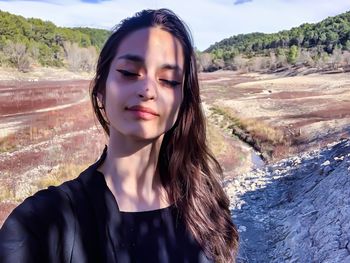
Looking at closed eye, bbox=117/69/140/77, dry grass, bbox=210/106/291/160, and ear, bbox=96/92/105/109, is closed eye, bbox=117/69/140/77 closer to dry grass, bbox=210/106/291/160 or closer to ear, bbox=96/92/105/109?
ear, bbox=96/92/105/109

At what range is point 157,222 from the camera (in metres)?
1.57

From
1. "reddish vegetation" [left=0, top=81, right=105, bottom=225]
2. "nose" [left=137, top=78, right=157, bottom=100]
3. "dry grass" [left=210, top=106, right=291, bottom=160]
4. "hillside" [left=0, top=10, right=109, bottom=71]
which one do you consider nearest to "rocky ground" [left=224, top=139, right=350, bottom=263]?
"reddish vegetation" [left=0, top=81, right=105, bottom=225]

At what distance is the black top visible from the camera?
4.02ft

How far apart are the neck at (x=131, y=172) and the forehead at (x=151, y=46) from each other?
0.32 metres

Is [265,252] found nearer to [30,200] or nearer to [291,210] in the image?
[291,210]

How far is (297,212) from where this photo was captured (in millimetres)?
8500

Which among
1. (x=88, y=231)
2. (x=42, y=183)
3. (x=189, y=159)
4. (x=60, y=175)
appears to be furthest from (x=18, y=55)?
(x=88, y=231)

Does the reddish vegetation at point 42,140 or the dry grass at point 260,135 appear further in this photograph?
the dry grass at point 260,135

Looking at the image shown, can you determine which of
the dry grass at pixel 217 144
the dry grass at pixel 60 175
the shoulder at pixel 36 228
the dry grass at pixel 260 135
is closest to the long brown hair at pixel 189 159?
the shoulder at pixel 36 228

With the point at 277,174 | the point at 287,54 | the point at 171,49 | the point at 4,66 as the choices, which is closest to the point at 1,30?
the point at 4,66

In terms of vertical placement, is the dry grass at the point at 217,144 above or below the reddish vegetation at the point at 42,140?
below

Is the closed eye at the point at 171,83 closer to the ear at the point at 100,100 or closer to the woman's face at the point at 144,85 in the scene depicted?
the woman's face at the point at 144,85

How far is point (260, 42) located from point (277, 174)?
114068 mm

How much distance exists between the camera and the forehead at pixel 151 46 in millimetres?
1571
